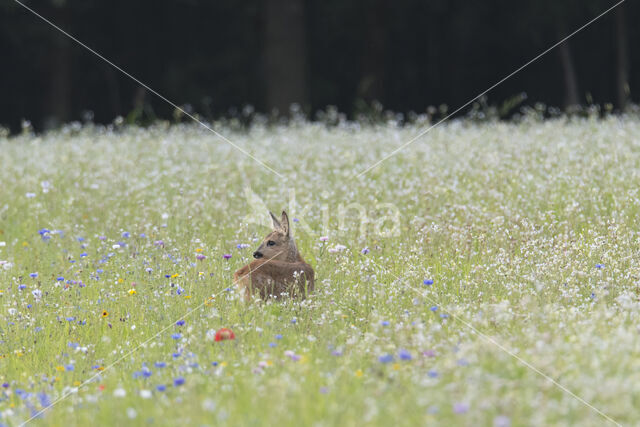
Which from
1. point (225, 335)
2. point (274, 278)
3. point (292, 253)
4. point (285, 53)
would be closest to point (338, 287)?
point (292, 253)

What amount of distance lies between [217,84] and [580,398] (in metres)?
27.8

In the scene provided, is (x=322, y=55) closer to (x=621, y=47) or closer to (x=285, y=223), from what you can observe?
(x=621, y=47)

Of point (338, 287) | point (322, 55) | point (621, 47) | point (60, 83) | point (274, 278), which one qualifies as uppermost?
point (274, 278)

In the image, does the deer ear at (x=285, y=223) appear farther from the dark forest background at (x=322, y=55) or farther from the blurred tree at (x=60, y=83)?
the blurred tree at (x=60, y=83)

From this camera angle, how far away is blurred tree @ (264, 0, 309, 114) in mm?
19234

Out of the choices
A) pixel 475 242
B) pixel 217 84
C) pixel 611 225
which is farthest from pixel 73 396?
pixel 217 84

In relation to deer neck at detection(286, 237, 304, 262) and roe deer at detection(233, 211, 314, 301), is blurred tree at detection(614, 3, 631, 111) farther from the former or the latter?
roe deer at detection(233, 211, 314, 301)

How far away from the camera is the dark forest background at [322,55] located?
2500 cm

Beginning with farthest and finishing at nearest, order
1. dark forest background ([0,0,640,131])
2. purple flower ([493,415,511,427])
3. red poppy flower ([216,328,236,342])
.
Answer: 1. dark forest background ([0,0,640,131])
2. red poppy flower ([216,328,236,342])
3. purple flower ([493,415,511,427])

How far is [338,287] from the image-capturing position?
5867mm

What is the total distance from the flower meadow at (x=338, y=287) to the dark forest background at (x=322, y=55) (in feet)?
44.1

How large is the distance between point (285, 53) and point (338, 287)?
14.3m

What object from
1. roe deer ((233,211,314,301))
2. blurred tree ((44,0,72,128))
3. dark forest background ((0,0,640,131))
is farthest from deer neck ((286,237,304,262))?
blurred tree ((44,0,72,128))

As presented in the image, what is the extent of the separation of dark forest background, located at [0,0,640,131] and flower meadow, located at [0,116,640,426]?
1345 cm
